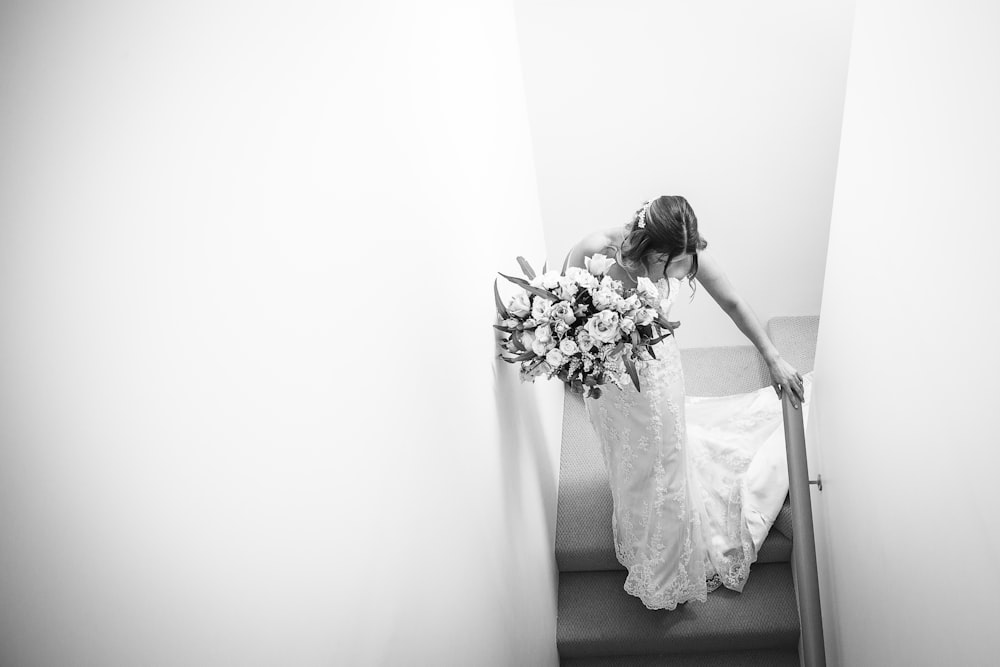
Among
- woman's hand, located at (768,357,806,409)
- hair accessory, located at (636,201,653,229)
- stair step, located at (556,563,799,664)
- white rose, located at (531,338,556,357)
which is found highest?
hair accessory, located at (636,201,653,229)

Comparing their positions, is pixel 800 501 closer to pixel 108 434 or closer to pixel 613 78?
pixel 613 78

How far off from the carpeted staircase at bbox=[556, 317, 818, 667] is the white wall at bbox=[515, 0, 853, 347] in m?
1.44

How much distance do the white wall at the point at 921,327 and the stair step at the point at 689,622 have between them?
1.17 meters

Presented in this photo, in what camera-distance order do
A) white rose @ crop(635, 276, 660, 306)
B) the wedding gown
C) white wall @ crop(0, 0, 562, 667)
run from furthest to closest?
the wedding gown < white rose @ crop(635, 276, 660, 306) < white wall @ crop(0, 0, 562, 667)

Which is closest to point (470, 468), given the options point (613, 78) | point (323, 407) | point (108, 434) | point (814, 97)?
point (323, 407)

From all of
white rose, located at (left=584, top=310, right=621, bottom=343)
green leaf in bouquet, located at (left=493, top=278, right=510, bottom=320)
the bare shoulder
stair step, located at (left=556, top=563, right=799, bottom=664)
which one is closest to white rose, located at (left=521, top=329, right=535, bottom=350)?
green leaf in bouquet, located at (left=493, top=278, right=510, bottom=320)

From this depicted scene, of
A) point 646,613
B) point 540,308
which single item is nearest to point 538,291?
point 540,308

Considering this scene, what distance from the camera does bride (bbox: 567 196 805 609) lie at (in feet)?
9.27

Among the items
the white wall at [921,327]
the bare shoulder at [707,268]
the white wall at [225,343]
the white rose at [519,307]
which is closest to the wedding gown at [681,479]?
the bare shoulder at [707,268]

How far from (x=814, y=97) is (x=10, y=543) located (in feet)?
12.8

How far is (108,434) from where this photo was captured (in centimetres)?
87

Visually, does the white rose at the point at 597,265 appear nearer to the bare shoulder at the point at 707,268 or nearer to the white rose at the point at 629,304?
the white rose at the point at 629,304

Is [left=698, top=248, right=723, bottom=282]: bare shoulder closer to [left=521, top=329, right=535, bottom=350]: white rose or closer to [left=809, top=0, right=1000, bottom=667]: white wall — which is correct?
[left=809, top=0, right=1000, bottom=667]: white wall

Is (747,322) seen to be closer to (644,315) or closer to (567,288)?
(644,315)
